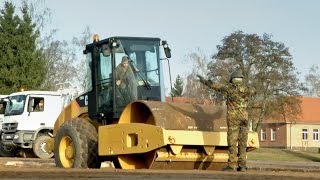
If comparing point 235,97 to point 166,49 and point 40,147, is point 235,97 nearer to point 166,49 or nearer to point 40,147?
point 166,49

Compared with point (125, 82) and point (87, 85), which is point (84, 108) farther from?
point (125, 82)

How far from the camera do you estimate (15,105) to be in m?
26.2

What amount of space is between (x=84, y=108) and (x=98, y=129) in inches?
59.2

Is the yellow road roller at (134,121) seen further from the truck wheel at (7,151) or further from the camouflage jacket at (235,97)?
the truck wheel at (7,151)

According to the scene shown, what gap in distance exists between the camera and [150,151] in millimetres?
12336

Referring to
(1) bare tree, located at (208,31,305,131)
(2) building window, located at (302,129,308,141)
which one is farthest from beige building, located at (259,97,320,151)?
(1) bare tree, located at (208,31,305,131)

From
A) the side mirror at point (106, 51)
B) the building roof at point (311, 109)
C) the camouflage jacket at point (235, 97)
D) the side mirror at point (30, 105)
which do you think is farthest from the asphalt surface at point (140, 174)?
the building roof at point (311, 109)

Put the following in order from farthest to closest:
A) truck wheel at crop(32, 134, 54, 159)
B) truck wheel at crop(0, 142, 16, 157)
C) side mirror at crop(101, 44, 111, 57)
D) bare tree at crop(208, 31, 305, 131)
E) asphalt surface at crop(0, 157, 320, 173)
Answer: bare tree at crop(208, 31, 305, 131) → truck wheel at crop(0, 142, 16, 157) → truck wheel at crop(32, 134, 54, 159) → asphalt surface at crop(0, 157, 320, 173) → side mirror at crop(101, 44, 111, 57)

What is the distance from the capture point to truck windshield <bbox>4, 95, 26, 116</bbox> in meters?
25.8

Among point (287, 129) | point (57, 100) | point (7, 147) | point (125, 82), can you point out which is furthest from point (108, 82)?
point (287, 129)

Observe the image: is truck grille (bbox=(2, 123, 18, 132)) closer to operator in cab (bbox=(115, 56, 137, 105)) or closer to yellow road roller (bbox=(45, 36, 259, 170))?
yellow road roller (bbox=(45, 36, 259, 170))

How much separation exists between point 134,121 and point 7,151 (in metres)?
15.1

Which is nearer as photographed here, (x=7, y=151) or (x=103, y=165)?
(x=103, y=165)

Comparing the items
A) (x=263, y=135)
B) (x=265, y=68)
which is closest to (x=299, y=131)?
(x=263, y=135)
